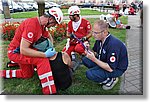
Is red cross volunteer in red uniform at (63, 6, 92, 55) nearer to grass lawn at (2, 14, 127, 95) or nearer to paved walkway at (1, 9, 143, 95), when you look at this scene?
paved walkway at (1, 9, 143, 95)

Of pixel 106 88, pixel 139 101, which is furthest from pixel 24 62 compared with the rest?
pixel 139 101

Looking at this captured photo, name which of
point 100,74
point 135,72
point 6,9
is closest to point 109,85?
point 100,74

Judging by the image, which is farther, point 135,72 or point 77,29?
point 77,29

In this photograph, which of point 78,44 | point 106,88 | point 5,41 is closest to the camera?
point 106,88

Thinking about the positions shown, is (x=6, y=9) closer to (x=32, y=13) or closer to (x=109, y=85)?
(x=32, y=13)

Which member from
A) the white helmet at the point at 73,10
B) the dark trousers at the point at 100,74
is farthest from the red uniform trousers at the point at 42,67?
the white helmet at the point at 73,10

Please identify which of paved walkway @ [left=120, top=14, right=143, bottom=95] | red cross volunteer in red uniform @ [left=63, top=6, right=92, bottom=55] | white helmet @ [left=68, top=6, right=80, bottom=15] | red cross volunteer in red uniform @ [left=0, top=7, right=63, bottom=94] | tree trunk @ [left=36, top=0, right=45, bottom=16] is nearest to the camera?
red cross volunteer in red uniform @ [left=0, top=7, right=63, bottom=94]

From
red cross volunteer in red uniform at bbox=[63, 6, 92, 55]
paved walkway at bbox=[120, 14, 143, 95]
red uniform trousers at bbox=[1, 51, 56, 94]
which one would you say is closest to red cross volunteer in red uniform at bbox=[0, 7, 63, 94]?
red uniform trousers at bbox=[1, 51, 56, 94]

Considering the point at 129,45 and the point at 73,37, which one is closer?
the point at 73,37

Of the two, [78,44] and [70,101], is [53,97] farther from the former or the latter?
[78,44]

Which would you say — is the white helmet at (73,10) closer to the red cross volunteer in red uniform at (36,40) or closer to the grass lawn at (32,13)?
the grass lawn at (32,13)

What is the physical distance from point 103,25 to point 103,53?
0.82 ft

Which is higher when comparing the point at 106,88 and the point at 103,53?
the point at 103,53

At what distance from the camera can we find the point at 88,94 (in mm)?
2271
